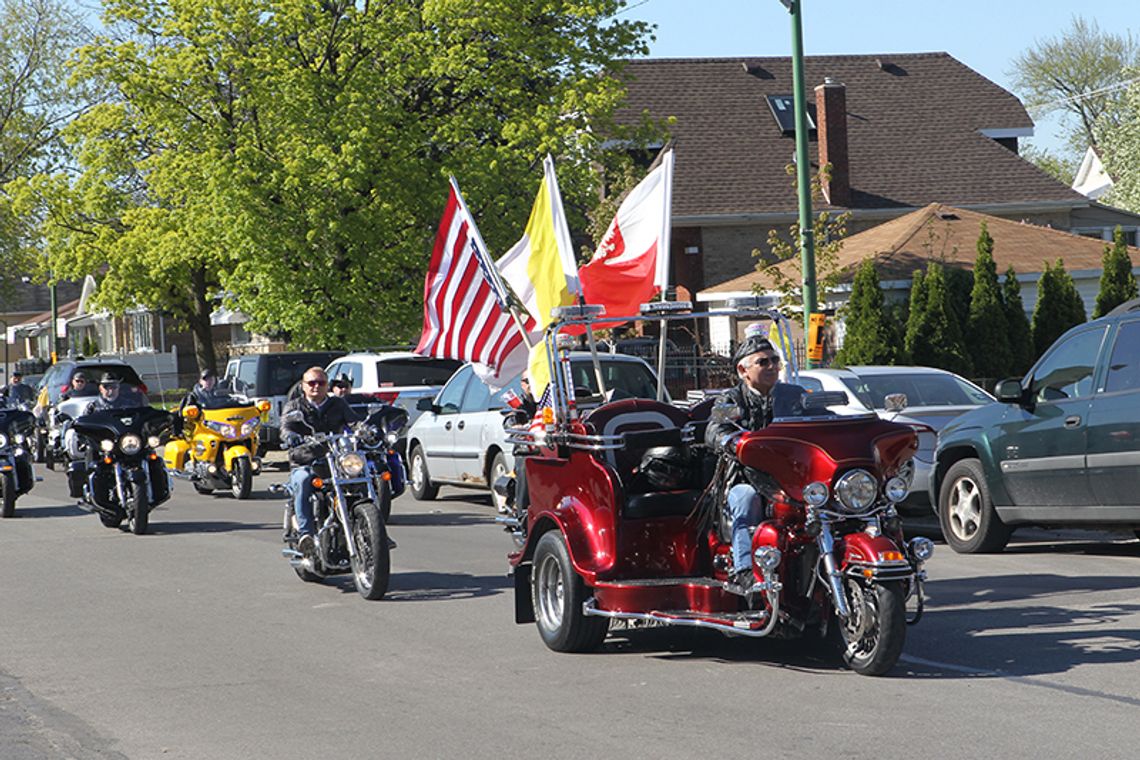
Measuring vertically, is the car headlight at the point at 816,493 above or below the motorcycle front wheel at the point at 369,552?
above

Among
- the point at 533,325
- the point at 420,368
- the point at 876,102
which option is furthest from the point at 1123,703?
the point at 876,102

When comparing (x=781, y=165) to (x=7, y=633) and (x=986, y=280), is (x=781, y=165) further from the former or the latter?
(x=7, y=633)

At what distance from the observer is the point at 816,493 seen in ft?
26.3

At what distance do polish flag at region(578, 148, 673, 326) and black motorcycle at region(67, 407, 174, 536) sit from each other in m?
6.36

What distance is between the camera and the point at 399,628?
34.5 feet

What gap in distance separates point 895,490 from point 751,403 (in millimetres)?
1024

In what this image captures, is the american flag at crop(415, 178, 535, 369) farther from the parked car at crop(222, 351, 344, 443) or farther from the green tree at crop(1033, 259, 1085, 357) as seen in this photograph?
the green tree at crop(1033, 259, 1085, 357)

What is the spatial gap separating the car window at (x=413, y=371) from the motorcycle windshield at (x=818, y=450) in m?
16.4

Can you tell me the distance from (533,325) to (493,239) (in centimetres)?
2062

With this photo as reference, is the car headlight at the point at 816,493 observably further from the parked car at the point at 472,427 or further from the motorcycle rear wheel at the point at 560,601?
the parked car at the point at 472,427

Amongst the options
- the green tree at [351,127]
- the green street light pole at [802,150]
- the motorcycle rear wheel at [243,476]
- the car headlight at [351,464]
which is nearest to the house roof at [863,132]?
the green tree at [351,127]

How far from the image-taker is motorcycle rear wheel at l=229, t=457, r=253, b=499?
21594 mm

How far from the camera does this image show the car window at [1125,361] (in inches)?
477

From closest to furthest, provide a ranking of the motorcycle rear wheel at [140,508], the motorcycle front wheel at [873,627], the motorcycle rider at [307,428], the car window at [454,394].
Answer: the motorcycle front wheel at [873,627]
the motorcycle rider at [307,428]
the motorcycle rear wheel at [140,508]
the car window at [454,394]
